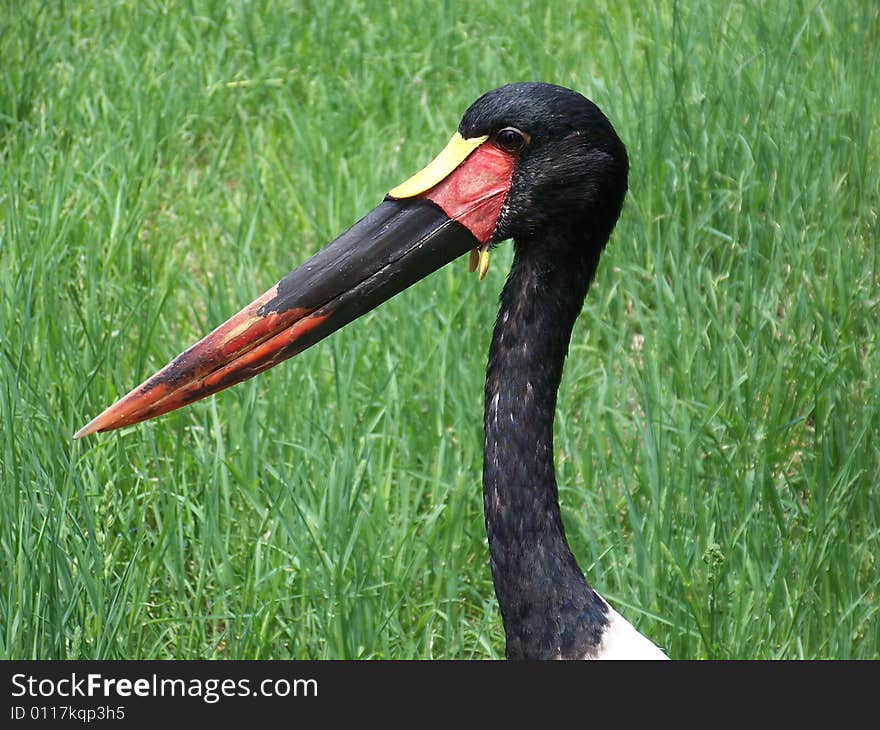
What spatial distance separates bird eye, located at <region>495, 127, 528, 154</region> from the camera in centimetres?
231

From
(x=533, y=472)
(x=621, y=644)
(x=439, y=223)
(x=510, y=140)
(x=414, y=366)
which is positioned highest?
(x=414, y=366)

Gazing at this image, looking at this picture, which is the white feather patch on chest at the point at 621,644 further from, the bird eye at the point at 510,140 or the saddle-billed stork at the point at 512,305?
the bird eye at the point at 510,140

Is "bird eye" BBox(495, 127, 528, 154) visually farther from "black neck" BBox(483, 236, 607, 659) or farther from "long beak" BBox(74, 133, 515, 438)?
"black neck" BBox(483, 236, 607, 659)

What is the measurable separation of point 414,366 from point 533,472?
52.3 inches

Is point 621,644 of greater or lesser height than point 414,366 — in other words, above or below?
below

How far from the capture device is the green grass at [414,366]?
9.40 ft

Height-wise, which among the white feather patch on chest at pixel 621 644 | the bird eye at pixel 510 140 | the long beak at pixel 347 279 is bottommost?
the white feather patch on chest at pixel 621 644

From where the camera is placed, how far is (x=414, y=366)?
3.57 metres

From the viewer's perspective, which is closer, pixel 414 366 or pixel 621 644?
pixel 621 644

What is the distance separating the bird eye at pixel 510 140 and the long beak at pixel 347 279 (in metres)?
0.01

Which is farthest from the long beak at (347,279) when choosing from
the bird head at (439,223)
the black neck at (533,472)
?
the black neck at (533,472)

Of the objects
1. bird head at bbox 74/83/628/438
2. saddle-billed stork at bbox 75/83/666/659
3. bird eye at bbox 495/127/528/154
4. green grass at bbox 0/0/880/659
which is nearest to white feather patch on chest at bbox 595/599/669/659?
saddle-billed stork at bbox 75/83/666/659

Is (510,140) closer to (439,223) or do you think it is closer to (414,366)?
(439,223)

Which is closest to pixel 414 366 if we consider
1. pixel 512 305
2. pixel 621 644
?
pixel 512 305
